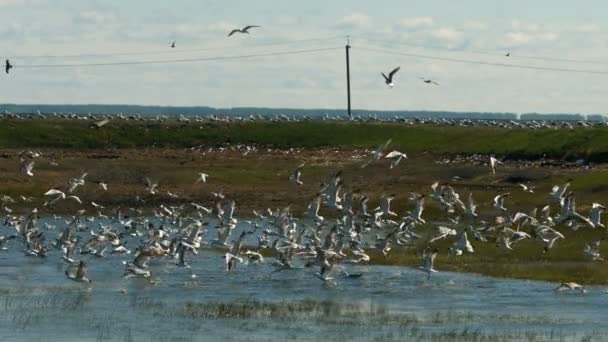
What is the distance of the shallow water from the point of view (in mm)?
29859

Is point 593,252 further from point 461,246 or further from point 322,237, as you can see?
point 322,237

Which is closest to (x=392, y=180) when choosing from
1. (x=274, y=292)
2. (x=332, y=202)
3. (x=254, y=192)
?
(x=254, y=192)

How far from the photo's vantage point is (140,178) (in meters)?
65.6

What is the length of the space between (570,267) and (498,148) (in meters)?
37.5

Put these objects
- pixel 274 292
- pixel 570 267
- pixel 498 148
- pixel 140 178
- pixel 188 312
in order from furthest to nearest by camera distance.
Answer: pixel 498 148 → pixel 140 178 → pixel 570 267 → pixel 274 292 → pixel 188 312

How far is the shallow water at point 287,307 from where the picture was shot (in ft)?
98.0

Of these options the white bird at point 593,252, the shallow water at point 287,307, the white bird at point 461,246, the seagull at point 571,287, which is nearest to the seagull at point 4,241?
the shallow water at point 287,307

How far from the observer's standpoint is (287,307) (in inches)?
1305

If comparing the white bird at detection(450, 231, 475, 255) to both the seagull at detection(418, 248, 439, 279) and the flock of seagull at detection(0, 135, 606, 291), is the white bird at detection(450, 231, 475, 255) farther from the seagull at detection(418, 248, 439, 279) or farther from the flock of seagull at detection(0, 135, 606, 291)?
the seagull at detection(418, 248, 439, 279)

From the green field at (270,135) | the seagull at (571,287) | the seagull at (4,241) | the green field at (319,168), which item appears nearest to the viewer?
the seagull at (571,287)

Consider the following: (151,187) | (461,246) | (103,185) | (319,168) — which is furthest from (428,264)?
(319,168)

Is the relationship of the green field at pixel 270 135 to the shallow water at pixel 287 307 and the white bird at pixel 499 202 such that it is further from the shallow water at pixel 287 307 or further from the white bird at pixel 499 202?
the shallow water at pixel 287 307

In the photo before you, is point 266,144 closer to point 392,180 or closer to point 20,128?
point 20,128

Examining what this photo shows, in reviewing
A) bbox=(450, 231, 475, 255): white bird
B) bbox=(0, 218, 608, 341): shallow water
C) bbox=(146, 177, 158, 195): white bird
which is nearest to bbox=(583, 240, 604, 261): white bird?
bbox=(0, 218, 608, 341): shallow water
